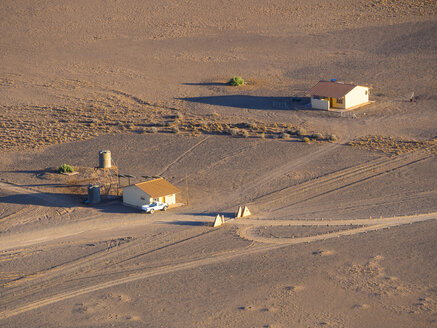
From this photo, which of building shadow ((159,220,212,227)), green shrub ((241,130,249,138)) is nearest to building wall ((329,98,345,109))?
green shrub ((241,130,249,138))

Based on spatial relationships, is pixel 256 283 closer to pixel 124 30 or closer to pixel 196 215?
pixel 196 215

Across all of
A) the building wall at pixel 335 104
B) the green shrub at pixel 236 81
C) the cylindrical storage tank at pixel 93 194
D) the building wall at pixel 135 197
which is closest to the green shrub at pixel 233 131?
the building wall at pixel 335 104

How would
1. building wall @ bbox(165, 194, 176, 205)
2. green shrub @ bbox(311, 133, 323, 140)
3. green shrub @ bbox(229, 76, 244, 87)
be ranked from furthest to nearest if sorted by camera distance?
green shrub @ bbox(229, 76, 244, 87) → green shrub @ bbox(311, 133, 323, 140) → building wall @ bbox(165, 194, 176, 205)

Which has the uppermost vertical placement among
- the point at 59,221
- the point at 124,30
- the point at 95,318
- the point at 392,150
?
the point at 124,30

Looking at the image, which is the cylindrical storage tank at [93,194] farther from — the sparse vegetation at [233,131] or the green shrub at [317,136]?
the green shrub at [317,136]

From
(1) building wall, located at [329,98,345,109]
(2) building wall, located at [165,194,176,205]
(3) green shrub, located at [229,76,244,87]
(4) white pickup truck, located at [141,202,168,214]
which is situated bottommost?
(4) white pickup truck, located at [141,202,168,214]

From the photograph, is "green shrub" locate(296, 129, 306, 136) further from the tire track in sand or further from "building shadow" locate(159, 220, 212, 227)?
"building shadow" locate(159, 220, 212, 227)

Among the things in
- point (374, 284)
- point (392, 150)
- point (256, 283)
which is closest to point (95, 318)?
point (256, 283)
